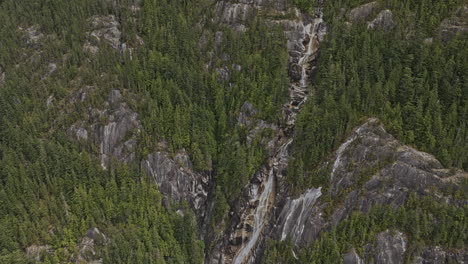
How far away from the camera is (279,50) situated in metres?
130

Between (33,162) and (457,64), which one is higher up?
(457,64)

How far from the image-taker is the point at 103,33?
5502 inches

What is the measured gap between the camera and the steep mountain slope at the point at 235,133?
93938 millimetres

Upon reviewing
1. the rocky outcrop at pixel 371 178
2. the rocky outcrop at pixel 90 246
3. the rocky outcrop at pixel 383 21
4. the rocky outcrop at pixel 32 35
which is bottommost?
the rocky outcrop at pixel 90 246

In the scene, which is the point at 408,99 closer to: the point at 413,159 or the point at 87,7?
the point at 413,159

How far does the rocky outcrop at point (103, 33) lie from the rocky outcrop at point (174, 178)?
45040mm

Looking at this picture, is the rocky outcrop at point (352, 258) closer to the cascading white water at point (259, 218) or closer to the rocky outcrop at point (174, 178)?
the cascading white water at point (259, 218)

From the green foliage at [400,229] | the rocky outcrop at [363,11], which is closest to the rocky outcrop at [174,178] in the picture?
the green foliage at [400,229]

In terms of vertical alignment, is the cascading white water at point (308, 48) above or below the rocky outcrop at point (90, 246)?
above

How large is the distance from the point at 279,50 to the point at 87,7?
225ft

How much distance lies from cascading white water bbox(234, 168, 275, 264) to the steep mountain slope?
1.37 feet

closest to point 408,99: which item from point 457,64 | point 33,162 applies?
point 457,64

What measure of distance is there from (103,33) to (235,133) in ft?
194

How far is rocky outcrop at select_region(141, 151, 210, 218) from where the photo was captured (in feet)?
383
